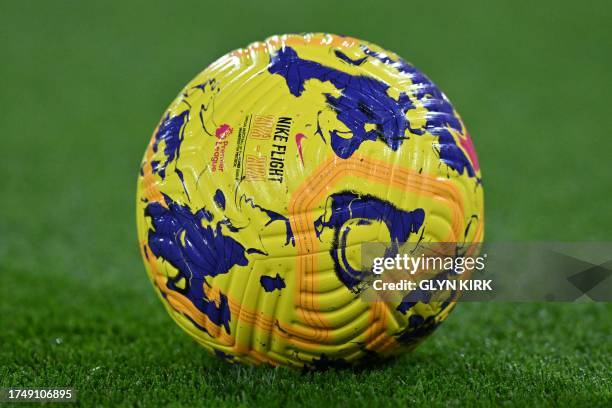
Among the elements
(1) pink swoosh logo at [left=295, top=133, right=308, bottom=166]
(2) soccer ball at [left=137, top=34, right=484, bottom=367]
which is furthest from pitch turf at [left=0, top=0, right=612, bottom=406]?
(1) pink swoosh logo at [left=295, top=133, right=308, bottom=166]

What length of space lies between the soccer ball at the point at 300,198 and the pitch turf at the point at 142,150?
205 mm

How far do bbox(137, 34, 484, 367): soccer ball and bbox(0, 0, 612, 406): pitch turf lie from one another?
20cm

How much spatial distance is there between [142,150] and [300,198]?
4.50 meters

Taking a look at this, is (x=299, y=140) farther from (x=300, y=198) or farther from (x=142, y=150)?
(x=142, y=150)

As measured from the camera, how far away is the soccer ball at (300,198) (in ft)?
8.63

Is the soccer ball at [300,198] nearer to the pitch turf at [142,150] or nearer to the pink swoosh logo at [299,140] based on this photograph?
the pink swoosh logo at [299,140]

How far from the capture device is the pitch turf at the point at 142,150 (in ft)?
9.61

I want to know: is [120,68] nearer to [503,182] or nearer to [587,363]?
[503,182]

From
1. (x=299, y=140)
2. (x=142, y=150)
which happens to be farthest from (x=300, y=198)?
(x=142, y=150)

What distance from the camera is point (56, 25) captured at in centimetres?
1110

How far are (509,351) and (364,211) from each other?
1.16 metres

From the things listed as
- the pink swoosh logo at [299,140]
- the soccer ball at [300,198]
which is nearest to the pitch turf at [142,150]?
the soccer ball at [300,198]

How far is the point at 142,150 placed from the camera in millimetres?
6895

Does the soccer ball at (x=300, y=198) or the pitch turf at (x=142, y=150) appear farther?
the pitch turf at (x=142, y=150)
